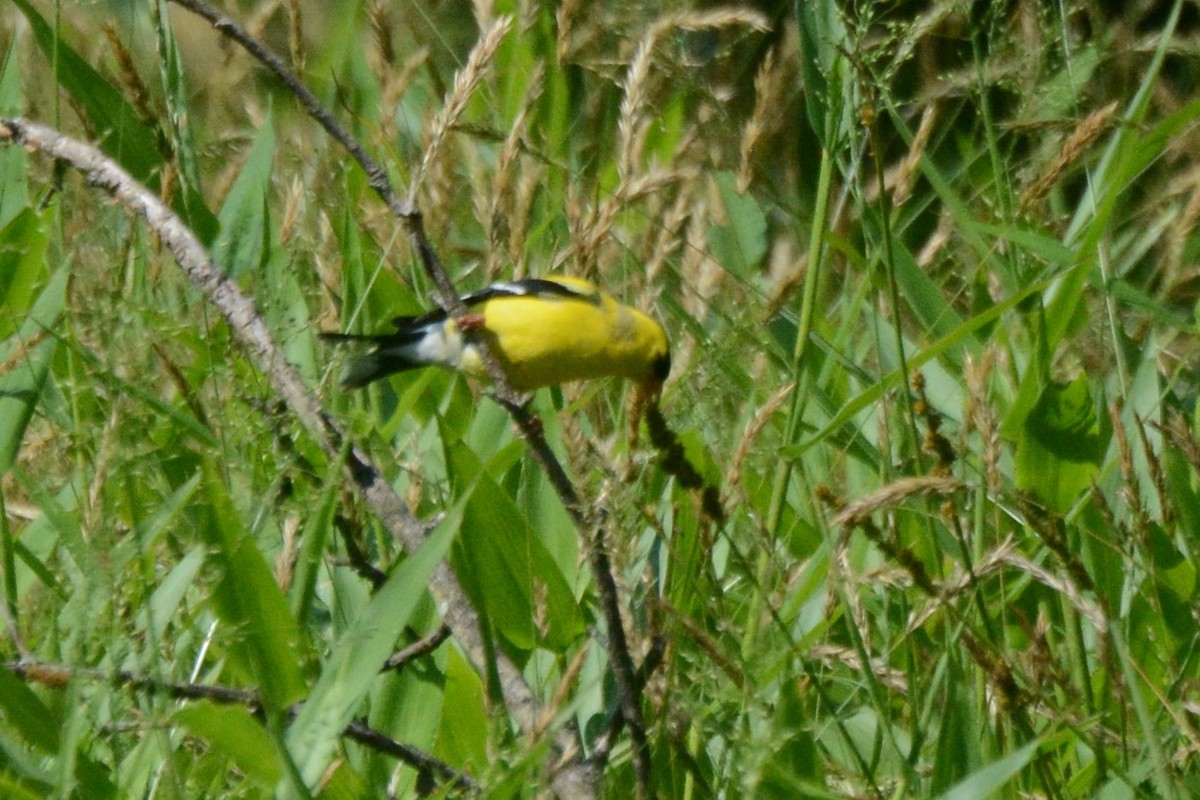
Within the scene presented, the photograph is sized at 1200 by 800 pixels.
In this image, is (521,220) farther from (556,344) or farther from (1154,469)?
(1154,469)

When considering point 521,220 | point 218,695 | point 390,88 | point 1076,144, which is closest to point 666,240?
point 521,220

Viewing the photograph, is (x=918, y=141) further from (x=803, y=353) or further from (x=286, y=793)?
(x=286, y=793)

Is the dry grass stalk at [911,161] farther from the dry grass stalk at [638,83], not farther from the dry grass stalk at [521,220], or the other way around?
the dry grass stalk at [521,220]

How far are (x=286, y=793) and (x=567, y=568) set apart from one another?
0.65 meters

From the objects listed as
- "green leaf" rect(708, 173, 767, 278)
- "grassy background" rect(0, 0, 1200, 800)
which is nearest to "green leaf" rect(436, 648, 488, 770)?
"grassy background" rect(0, 0, 1200, 800)

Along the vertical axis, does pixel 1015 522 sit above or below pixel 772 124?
below

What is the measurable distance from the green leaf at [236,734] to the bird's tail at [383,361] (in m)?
0.84

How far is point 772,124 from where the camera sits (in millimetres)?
2127

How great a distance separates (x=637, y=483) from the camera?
1486 millimetres

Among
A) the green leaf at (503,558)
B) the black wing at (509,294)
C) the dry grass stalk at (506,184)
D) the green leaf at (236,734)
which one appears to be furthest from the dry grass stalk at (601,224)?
the green leaf at (236,734)

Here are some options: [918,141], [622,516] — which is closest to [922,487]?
[622,516]

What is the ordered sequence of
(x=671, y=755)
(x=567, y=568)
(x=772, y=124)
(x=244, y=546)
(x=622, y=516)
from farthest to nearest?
(x=772, y=124) < (x=567, y=568) < (x=671, y=755) < (x=244, y=546) < (x=622, y=516)

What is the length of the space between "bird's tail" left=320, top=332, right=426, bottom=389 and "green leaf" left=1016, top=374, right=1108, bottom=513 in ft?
2.66

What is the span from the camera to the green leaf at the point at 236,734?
1071 mm
